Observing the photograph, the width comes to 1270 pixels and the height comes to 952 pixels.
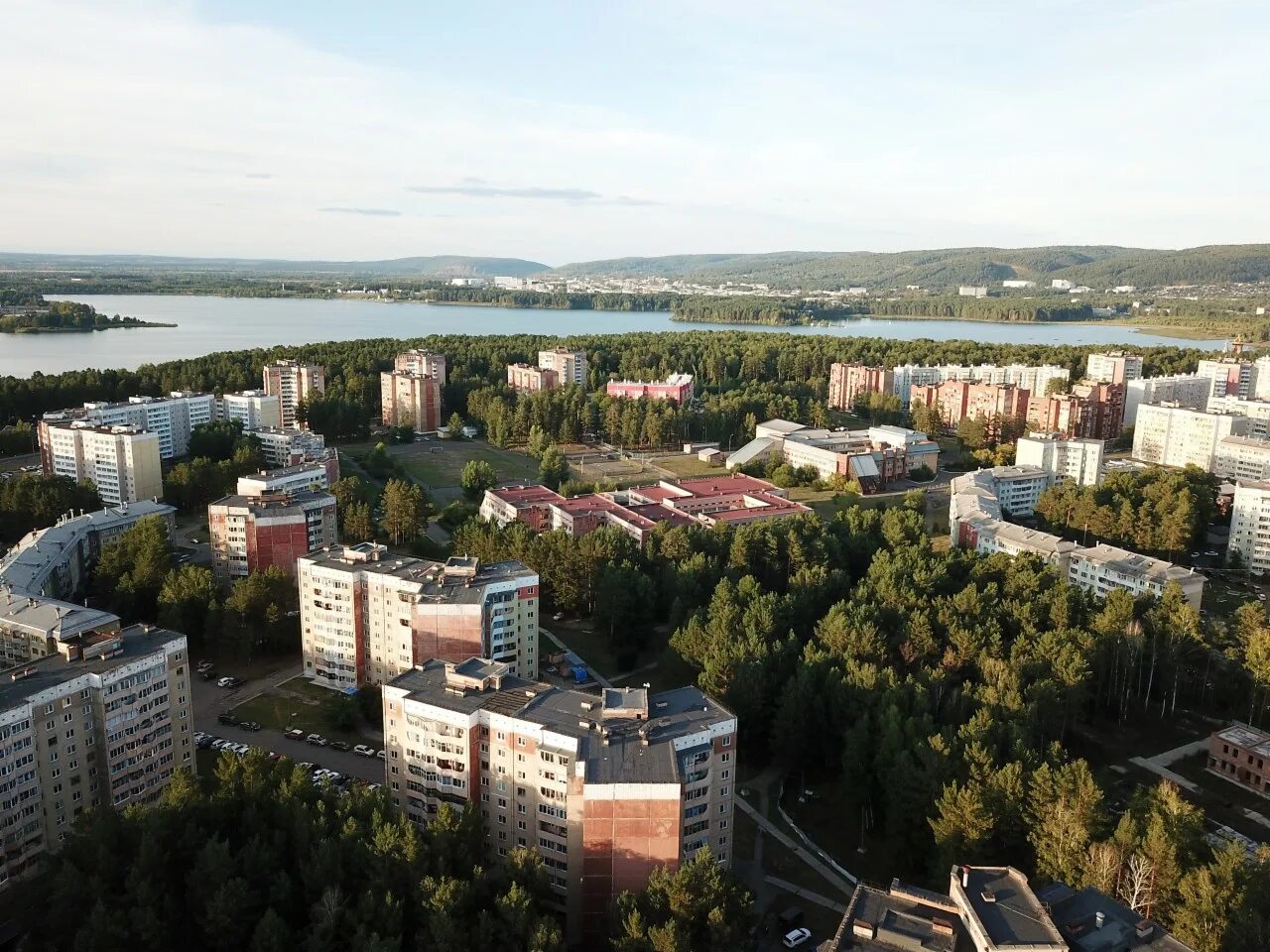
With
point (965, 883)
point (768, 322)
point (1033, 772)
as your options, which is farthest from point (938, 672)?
point (768, 322)

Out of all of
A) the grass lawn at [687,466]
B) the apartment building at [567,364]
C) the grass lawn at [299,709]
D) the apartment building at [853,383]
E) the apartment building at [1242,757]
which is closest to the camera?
the apartment building at [1242,757]

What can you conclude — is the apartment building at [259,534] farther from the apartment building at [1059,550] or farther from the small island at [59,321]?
the small island at [59,321]

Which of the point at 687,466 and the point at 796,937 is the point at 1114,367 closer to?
the point at 687,466

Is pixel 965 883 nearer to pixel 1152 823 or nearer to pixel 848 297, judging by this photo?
pixel 1152 823

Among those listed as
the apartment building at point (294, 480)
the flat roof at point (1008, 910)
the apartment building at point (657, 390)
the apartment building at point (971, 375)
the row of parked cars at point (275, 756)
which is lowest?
the row of parked cars at point (275, 756)

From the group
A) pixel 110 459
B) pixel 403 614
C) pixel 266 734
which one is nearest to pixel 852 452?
pixel 403 614

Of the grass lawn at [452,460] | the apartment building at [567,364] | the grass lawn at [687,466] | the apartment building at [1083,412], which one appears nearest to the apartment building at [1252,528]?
the apartment building at [1083,412]

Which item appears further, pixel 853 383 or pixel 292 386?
pixel 853 383
